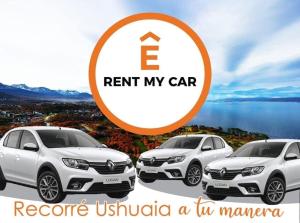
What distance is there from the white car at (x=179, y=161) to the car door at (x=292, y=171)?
8.35 feet

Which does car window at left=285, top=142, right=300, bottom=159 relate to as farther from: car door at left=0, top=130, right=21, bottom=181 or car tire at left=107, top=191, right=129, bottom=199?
car door at left=0, top=130, right=21, bottom=181

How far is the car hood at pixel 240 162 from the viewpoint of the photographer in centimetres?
1316

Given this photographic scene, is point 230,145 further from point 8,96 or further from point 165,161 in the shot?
point 8,96

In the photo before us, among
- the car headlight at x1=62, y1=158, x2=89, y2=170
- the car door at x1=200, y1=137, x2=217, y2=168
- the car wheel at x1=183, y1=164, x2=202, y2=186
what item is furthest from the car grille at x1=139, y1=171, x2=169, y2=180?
the car headlight at x1=62, y1=158, x2=89, y2=170

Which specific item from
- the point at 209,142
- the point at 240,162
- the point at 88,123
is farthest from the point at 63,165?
the point at 88,123

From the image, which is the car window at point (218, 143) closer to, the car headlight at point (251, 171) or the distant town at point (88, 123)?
the distant town at point (88, 123)

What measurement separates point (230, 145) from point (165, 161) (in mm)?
3234

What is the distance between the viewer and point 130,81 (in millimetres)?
16047

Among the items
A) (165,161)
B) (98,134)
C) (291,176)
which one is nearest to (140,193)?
(165,161)

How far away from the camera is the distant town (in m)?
18.2

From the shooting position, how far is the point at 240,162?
13.4m

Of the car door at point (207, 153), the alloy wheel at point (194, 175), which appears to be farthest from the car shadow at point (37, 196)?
the car door at point (207, 153)

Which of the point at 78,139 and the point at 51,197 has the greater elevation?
the point at 78,139

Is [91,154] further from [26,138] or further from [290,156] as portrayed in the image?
[290,156]
